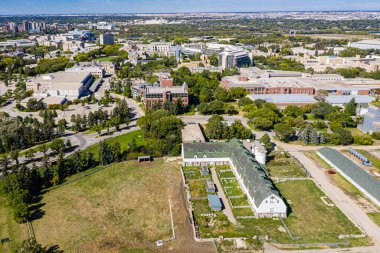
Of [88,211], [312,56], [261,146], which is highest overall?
[312,56]

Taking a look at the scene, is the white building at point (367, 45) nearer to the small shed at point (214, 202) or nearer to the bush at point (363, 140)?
the bush at point (363, 140)

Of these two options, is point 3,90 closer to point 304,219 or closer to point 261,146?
point 261,146

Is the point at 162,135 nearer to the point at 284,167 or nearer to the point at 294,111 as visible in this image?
the point at 284,167

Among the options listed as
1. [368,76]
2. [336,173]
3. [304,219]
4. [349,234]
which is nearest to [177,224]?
[304,219]

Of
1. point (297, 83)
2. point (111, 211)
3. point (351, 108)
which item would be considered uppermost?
point (297, 83)

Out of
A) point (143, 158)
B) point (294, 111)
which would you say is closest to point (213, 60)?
point (294, 111)

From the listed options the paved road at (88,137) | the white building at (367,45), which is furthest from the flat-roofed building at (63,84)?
the white building at (367,45)
